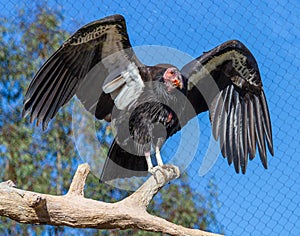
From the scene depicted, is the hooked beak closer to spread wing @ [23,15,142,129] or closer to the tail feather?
spread wing @ [23,15,142,129]

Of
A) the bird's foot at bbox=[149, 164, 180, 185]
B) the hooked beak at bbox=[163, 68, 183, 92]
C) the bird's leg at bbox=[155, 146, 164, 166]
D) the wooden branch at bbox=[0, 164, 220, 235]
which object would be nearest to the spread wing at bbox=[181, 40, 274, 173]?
the hooked beak at bbox=[163, 68, 183, 92]

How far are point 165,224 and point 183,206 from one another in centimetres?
151

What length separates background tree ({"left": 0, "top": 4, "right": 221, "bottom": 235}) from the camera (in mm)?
4148

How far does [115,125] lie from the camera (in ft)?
11.6

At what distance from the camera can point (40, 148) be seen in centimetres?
429

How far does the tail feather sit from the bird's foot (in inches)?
7.2

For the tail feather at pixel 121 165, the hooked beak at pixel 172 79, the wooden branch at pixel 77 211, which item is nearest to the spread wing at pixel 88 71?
the hooked beak at pixel 172 79

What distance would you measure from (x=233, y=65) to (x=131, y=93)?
557 millimetres

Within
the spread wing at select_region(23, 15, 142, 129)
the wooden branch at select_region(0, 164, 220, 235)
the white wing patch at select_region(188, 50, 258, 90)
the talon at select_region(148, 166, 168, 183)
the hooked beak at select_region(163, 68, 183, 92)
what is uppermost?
the white wing patch at select_region(188, 50, 258, 90)

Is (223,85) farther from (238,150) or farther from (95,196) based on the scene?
(95,196)

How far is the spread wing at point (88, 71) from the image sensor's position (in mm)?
3373

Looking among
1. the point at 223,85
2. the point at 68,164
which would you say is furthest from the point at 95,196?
the point at 223,85

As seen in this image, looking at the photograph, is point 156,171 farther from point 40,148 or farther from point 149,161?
point 40,148

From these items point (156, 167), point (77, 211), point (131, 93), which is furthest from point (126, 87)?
point (77, 211)
